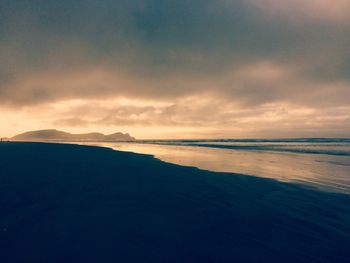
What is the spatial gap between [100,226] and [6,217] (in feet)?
7.21

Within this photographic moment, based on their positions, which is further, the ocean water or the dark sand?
the ocean water

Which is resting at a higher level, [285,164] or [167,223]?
[285,164]

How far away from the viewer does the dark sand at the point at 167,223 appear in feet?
11.6

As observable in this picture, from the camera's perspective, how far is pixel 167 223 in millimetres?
4695

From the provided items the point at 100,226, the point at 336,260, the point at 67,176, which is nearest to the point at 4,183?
the point at 67,176

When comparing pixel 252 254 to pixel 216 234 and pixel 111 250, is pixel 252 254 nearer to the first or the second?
pixel 216 234

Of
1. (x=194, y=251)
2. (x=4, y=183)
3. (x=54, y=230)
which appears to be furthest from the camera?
(x=4, y=183)

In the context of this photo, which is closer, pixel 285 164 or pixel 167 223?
pixel 167 223

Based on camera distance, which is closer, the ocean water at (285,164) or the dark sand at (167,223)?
the dark sand at (167,223)

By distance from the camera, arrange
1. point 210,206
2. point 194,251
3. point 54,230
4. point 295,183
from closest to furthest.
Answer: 1. point 194,251
2. point 54,230
3. point 210,206
4. point 295,183

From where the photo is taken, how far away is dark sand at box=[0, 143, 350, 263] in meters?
3.53

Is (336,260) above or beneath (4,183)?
beneath

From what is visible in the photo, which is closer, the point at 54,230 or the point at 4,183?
the point at 54,230

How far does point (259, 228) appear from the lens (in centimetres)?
460
